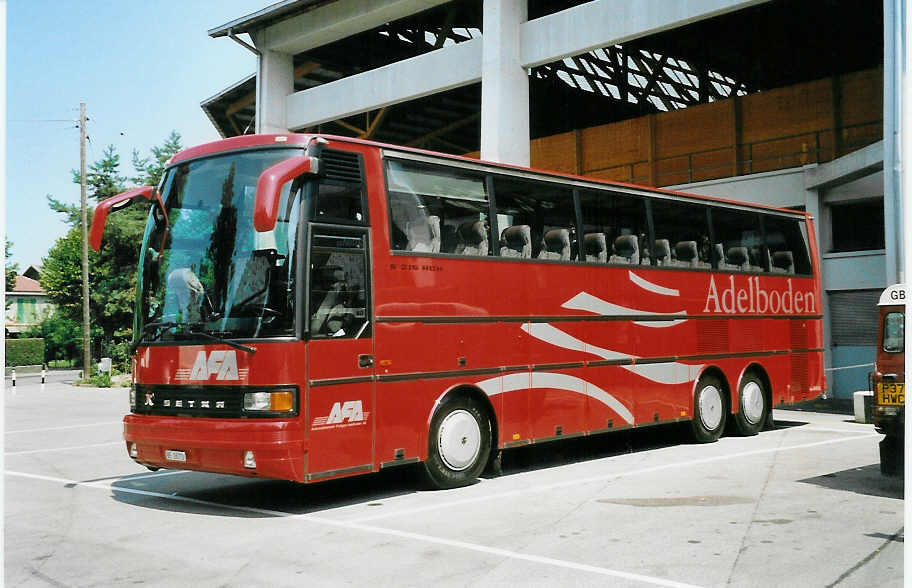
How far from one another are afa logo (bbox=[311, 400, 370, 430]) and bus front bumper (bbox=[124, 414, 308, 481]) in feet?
0.92

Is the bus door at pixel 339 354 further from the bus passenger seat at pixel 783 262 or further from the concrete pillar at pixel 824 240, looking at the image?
the concrete pillar at pixel 824 240

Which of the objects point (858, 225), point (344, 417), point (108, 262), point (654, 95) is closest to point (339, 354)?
point (344, 417)

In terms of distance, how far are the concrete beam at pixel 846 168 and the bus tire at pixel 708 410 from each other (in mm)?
7607

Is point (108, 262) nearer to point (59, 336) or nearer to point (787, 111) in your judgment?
point (59, 336)

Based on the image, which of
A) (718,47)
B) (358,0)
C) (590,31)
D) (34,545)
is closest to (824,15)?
(718,47)

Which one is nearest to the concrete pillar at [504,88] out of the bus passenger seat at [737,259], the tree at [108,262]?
the bus passenger seat at [737,259]

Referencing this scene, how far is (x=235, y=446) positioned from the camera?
859cm

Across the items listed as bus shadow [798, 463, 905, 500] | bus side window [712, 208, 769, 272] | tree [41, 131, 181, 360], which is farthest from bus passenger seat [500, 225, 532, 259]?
tree [41, 131, 181, 360]

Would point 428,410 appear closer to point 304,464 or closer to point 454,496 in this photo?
point 454,496

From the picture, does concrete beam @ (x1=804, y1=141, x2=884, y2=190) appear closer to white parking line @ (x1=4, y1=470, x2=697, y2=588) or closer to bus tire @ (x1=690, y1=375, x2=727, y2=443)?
bus tire @ (x1=690, y1=375, x2=727, y2=443)

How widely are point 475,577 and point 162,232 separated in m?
5.24

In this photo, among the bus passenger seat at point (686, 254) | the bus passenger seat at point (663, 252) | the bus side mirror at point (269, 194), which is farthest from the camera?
the bus passenger seat at point (686, 254)

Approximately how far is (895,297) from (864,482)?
2102mm

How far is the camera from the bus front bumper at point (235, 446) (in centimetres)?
852
